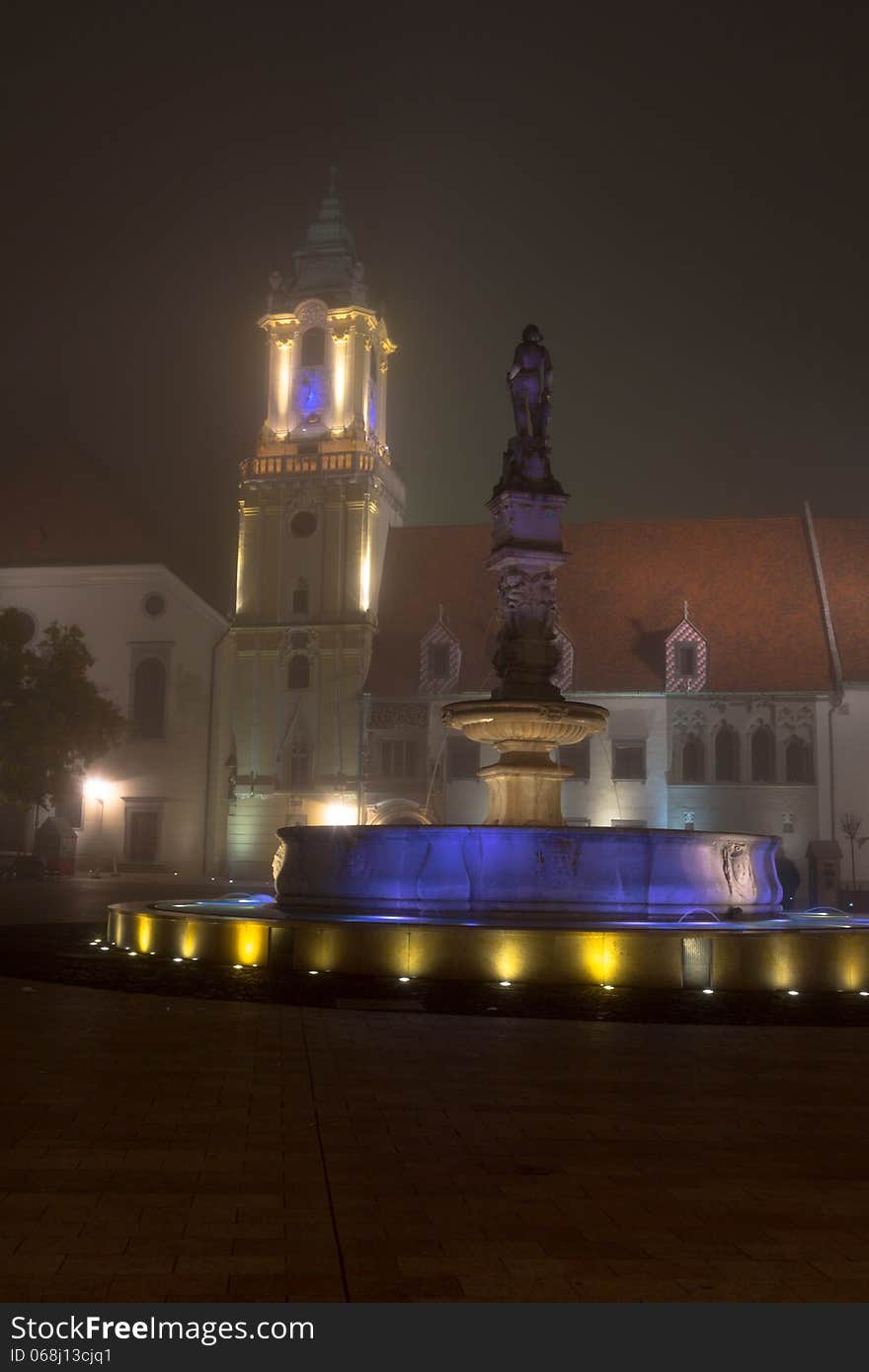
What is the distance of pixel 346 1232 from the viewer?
17.5ft

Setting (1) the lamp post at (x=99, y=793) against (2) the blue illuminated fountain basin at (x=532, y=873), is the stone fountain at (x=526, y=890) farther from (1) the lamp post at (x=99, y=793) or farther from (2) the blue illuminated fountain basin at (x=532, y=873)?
(1) the lamp post at (x=99, y=793)

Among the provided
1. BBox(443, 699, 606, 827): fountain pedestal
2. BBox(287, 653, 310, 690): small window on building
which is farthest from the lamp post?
BBox(443, 699, 606, 827): fountain pedestal

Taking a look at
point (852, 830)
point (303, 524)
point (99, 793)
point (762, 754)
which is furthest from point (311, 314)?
point (852, 830)

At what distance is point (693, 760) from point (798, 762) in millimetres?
4088

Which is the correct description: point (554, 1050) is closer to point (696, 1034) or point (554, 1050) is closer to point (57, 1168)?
point (696, 1034)

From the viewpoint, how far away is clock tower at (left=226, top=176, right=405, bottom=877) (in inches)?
2307

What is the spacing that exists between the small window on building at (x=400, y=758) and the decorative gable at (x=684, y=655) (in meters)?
10.8

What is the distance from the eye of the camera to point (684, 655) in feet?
185

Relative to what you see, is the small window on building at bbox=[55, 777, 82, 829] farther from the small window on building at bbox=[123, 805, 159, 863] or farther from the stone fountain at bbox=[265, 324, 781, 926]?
the stone fountain at bbox=[265, 324, 781, 926]

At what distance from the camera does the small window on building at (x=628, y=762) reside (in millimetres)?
55219

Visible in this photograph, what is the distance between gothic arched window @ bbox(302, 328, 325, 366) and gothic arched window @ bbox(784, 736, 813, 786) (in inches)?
1108

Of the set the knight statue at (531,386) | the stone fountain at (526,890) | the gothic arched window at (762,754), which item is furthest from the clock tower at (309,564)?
the knight statue at (531,386)

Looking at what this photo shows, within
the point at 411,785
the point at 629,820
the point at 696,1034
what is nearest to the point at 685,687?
the point at 629,820

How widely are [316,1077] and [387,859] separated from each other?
9.01 meters
